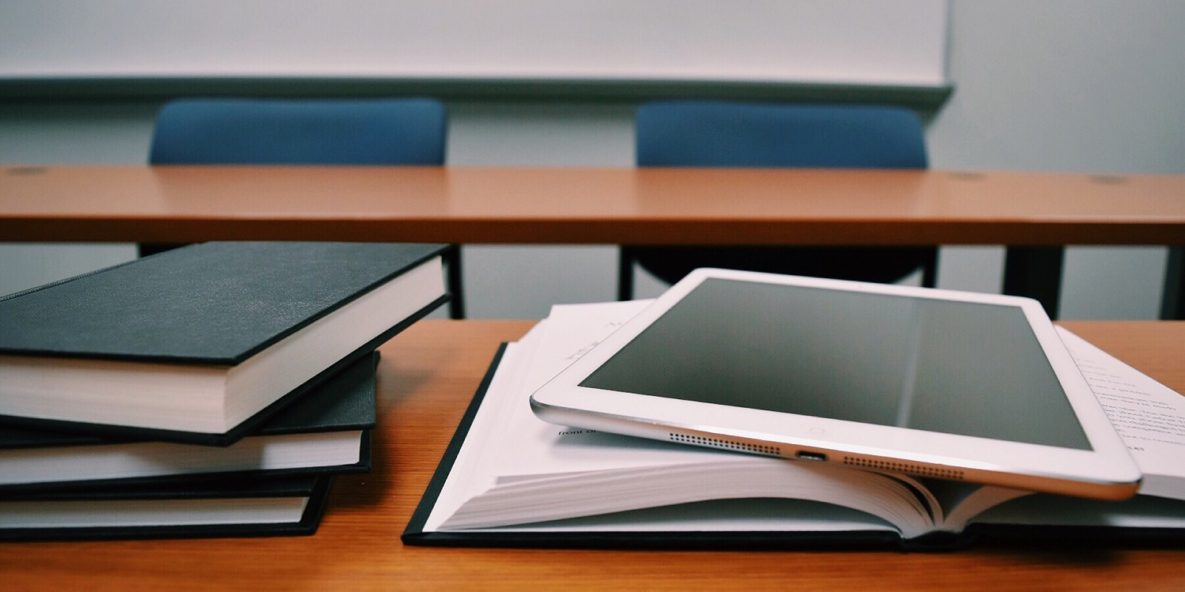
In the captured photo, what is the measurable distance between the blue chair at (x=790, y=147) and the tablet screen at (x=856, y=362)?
3.31ft

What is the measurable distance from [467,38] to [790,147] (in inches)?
38.5

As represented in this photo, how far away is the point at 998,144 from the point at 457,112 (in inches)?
62.2

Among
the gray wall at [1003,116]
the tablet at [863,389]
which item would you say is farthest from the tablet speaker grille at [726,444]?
the gray wall at [1003,116]

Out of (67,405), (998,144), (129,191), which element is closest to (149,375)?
(67,405)

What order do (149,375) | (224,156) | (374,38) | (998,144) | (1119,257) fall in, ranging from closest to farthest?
1. (149,375)
2. (224,156)
3. (374,38)
4. (998,144)
5. (1119,257)

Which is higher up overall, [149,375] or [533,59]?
[533,59]

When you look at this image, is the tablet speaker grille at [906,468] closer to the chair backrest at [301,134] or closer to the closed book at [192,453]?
the closed book at [192,453]

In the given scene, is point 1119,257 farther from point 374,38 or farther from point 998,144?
point 374,38

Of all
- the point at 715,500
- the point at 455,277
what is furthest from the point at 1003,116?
the point at 715,500

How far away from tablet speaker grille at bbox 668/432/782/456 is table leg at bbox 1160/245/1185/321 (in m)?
1.18

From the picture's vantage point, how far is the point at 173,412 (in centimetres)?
28

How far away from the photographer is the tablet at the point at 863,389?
270 mm

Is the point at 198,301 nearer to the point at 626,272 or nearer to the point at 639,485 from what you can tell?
the point at 639,485

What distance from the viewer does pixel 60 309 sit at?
0.33m
